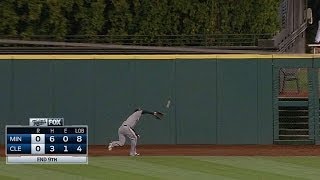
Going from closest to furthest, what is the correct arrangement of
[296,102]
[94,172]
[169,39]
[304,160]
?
[94,172], [304,160], [296,102], [169,39]

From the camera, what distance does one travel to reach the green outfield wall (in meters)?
20.8

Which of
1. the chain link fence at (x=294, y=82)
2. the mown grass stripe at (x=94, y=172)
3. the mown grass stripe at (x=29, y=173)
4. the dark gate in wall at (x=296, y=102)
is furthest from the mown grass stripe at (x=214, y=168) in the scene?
the chain link fence at (x=294, y=82)

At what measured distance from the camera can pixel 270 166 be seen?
53.0 feet

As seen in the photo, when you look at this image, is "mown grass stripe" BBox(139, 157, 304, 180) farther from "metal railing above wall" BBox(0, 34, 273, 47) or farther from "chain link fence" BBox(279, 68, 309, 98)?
"metal railing above wall" BBox(0, 34, 273, 47)

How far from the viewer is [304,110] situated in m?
20.8

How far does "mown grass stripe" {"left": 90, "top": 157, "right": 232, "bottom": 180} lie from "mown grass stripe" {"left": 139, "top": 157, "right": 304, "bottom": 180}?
0.32 m

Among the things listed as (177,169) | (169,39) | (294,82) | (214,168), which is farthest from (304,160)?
(169,39)

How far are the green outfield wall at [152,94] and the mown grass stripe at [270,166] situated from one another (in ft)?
10.3

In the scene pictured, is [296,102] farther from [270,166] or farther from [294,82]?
[270,166]

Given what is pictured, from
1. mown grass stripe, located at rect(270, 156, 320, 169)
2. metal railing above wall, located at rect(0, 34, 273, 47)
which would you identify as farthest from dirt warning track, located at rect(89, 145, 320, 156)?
metal railing above wall, located at rect(0, 34, 273, 47)
